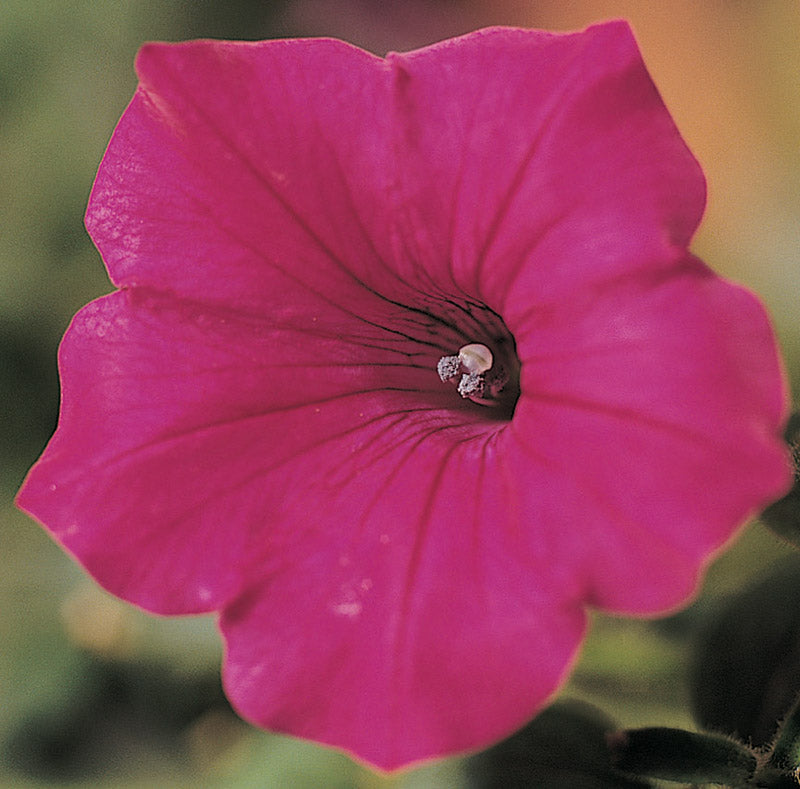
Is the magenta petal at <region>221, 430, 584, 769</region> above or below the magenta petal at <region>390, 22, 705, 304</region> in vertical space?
below

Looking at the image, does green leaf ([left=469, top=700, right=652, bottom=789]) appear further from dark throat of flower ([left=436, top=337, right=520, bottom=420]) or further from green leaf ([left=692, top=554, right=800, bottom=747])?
dark throat of flower ([left=436, top=337, right=520, bottom=420])

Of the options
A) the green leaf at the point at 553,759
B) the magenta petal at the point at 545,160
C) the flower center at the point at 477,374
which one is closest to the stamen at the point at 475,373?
the flower center at the point at 477,374

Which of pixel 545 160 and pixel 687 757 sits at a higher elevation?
pixel 545 160

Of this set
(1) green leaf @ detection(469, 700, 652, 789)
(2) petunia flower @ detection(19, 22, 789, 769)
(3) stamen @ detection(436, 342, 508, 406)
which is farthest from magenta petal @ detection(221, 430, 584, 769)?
(1) green leaf @ detection(469, 700, 652, 789)

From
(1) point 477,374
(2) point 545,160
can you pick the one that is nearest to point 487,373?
(1) point 477,374

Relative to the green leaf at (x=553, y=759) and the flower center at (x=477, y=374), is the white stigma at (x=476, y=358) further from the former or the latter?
the green leaf at (x=553, y=759)

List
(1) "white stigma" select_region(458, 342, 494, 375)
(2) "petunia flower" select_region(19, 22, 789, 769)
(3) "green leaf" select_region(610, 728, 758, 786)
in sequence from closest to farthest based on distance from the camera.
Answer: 1. (2) "petunia flower" select_region(19, 22, 789, 769)
2. (3) "green leaf" select_region(610, 728, 758, 786)
3. (1) "white stigma" select_region(458, 342, 494, 375)

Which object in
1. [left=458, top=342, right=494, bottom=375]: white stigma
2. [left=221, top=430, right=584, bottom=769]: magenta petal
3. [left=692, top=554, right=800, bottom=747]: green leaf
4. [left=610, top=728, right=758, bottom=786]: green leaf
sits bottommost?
[left=692, top=554, right=800, bottom=747]: green leaf

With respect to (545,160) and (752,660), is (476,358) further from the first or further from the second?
(752,660)
